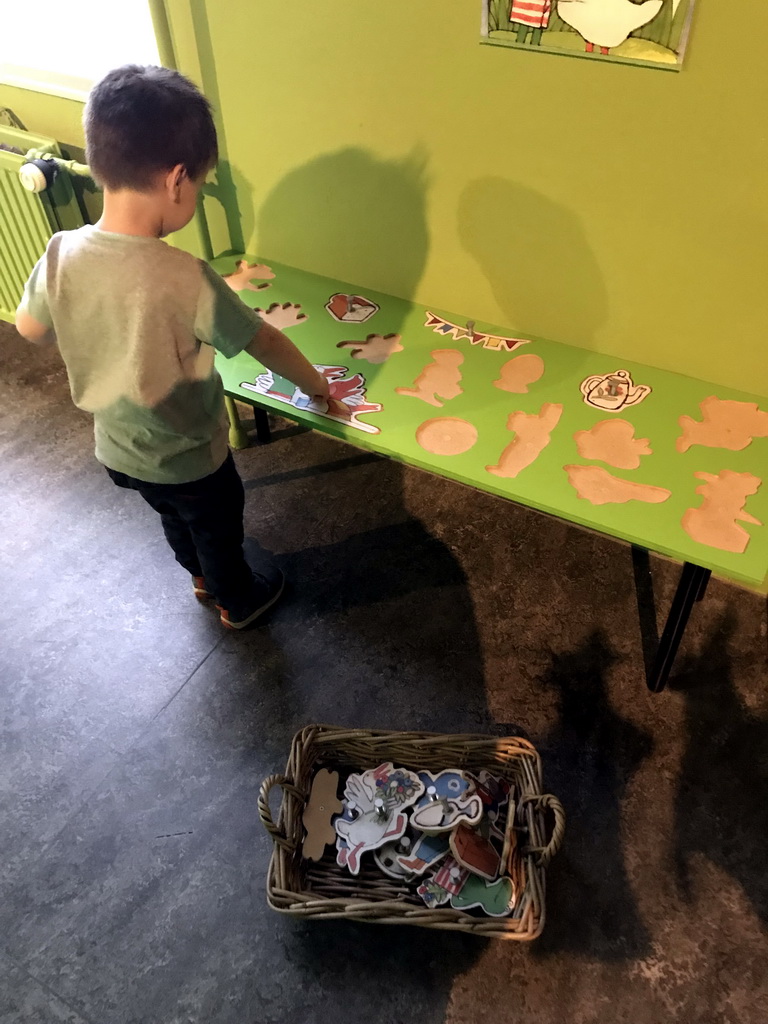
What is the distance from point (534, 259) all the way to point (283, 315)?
636 mm

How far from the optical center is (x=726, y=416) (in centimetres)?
153

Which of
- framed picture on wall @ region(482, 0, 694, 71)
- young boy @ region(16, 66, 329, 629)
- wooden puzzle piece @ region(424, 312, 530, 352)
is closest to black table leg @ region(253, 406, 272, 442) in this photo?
wooden puzzle piece @ region(424, 312, 530, 352)

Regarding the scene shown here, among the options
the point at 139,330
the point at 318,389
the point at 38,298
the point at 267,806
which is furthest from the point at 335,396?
the point at 267,806

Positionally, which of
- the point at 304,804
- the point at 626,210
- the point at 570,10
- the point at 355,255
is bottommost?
the point at 304,804

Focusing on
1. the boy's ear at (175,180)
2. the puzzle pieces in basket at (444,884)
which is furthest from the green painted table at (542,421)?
the puzzle pieces in basket at (444,884)

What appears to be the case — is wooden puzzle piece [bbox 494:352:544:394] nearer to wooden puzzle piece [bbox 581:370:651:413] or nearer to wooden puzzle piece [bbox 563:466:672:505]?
wooden puzzle piece [bbox 581:370:651:413]

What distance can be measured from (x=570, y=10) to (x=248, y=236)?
1.05 m

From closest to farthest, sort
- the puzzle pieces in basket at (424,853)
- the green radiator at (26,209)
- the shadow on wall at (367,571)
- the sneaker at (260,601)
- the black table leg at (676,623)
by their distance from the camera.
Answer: the puzzle pieces in basket at (424,853), the black table leg at (676,623), the shadow on wall at (367,571), the sneaker at (260,601), the green radiator at (26,209)

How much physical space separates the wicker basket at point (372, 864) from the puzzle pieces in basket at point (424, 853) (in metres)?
0.04

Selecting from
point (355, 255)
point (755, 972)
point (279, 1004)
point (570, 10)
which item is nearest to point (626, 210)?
point (570, 10)

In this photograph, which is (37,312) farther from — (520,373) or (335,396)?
(520,373)

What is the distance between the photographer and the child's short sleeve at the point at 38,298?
3.99 feet

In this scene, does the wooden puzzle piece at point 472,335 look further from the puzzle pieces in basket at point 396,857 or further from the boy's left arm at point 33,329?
the puzzle pieces in basket at point 396,857

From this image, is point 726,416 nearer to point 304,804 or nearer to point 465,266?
point 465,266
